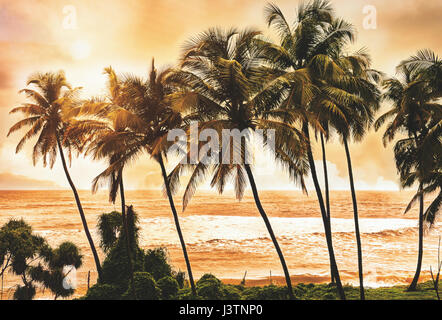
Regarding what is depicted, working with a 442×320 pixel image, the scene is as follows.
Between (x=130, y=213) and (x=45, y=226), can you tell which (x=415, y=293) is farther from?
(x=45, y=226)

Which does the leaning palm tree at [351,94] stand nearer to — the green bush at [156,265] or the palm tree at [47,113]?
the green bush at [156,265]

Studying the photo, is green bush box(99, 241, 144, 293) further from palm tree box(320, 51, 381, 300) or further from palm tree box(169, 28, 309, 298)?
palm tree box(320, 51, 381, 300)

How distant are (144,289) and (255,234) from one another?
32.6 meters

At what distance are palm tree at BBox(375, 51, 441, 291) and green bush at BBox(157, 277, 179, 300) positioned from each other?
748 centimetres

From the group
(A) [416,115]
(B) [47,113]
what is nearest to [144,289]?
(B) [47,113]

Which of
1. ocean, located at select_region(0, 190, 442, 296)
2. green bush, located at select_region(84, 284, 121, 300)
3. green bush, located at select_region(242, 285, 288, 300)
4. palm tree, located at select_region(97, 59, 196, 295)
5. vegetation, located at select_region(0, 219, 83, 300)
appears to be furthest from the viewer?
ocean, located at select_region(0, 190, 442, 296)

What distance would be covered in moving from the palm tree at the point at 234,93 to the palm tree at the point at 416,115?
294 centimetres

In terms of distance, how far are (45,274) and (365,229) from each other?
37.4m

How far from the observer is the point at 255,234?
132 ft

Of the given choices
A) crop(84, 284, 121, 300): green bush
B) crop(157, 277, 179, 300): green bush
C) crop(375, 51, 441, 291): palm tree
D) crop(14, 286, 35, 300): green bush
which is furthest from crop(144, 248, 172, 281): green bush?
crop(375, 51, 441, 291): palm tree

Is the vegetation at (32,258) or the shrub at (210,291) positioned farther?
the vegetation at (32,258)

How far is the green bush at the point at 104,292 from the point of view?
8891 millimetres
